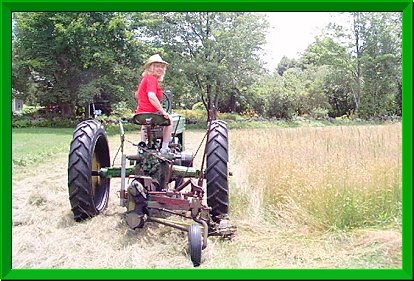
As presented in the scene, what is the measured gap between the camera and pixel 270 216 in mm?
4766

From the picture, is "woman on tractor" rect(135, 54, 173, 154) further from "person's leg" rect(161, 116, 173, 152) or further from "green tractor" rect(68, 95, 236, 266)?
"green tractor" rect(68, 95, 236, 266)

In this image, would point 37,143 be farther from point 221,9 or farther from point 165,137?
point 221,9

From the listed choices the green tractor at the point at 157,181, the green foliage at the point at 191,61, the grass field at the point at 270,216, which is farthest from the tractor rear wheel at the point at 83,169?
the green foliage at the point at 191,61

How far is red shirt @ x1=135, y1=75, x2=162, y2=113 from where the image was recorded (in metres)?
4.48

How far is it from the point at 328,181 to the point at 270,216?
692 mm

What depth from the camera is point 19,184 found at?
3.75 m

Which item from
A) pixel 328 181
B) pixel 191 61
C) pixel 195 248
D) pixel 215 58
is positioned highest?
pixel 215 58

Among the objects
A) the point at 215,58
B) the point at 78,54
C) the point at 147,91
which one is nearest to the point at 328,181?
the point at 147,91


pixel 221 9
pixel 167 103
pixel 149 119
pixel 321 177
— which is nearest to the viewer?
pixel 221 9

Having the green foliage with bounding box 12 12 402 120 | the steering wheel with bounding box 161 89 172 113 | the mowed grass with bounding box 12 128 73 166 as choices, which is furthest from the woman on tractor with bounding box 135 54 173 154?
the mowed grass with bounding box 12 128 73 166

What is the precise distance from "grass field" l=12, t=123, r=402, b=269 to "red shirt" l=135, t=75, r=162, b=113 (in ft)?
2.03

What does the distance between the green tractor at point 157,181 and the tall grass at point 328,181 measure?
2.18 feet

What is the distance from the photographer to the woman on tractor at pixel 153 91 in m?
4.42

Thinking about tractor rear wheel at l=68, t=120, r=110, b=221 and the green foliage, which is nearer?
the green foliage
